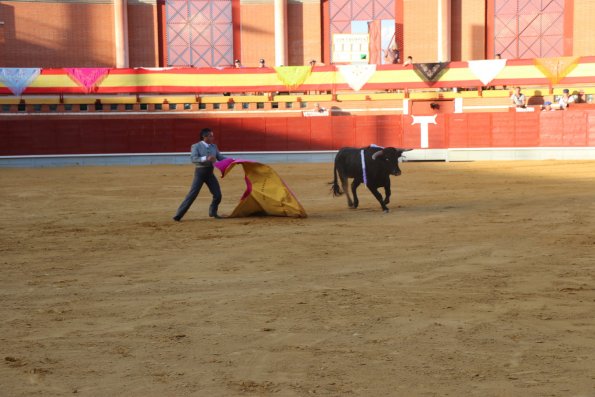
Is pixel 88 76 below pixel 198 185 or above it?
above

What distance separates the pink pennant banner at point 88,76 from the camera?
1022 inches

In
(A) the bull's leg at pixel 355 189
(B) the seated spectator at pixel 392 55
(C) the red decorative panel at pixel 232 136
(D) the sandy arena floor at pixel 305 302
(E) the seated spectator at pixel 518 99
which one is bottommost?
(D) the sandy arena floor at pixel 305 302

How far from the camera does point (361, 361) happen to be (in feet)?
15.2

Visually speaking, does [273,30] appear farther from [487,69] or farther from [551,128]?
[551,128]

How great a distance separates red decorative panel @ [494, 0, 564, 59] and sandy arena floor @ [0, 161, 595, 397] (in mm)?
18042

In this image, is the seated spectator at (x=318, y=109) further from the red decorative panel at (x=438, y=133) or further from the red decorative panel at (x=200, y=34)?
the red decorative panel at (x=200, y=34)

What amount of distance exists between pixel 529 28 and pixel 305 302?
83.1ft

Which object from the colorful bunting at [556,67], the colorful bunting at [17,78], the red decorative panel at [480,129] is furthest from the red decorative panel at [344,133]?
the colorful bunting at [17,78]

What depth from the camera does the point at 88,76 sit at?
85.5ft

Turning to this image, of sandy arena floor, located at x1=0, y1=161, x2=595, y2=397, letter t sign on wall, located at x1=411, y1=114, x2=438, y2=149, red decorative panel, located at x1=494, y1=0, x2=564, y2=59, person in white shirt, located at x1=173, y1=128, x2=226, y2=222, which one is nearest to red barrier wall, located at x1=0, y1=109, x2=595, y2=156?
letter t sign on wall, located at x1=411, y1=114, x2=438, y2=149

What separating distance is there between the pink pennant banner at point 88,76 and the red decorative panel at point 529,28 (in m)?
13.3

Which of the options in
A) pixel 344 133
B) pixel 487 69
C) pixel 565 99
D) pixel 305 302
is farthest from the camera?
pixel 487 69

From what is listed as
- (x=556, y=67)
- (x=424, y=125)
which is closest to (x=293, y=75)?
(x=424, y=125)

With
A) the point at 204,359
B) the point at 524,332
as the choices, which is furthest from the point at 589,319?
the point at 204,359
